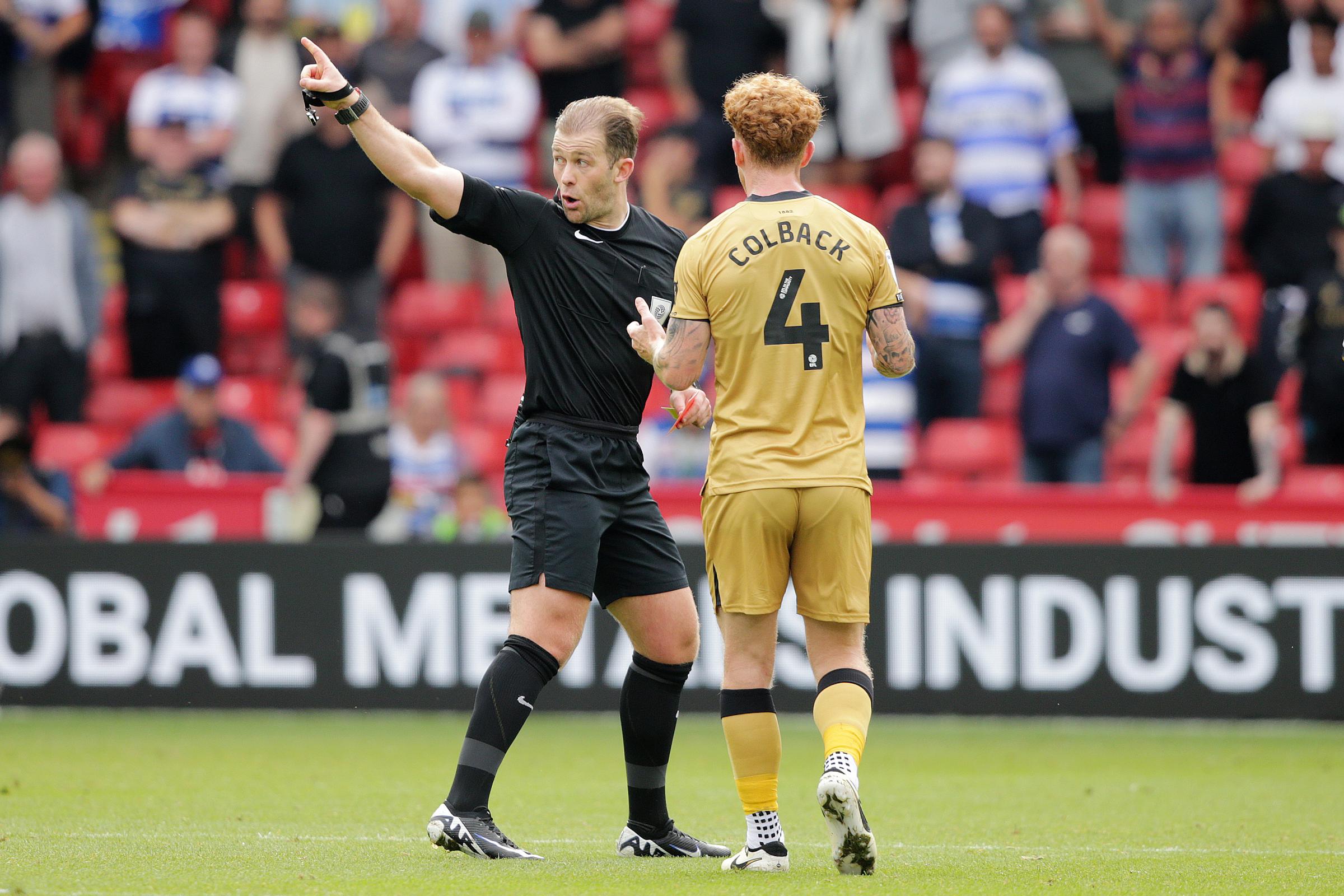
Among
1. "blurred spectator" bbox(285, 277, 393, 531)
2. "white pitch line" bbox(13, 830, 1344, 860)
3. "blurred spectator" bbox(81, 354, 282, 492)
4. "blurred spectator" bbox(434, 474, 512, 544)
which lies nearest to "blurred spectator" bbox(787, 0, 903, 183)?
"blurred spectator" bbox(285, 277, 393, 531)

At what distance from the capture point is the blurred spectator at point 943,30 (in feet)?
46.2

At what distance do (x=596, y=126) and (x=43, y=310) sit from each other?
894cm

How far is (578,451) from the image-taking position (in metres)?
5.60

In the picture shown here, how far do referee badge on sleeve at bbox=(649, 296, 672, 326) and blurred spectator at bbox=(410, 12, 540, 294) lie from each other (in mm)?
8164

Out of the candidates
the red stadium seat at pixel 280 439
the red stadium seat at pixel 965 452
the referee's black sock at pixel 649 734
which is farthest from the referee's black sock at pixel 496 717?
the red stadium seat at pixel 280 439

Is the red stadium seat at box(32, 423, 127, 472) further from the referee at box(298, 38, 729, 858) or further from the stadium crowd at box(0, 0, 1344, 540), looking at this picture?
the referee at box(298, 38, 729, 858)

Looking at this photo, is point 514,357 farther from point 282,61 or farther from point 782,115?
point 782,115

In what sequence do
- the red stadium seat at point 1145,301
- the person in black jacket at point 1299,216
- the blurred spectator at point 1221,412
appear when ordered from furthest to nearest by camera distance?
the red stadium seat at point 1145,301, the person in black jacket at point 1299,216, the blurred spectator at point 1221,412

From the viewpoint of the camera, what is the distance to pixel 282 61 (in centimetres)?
1423

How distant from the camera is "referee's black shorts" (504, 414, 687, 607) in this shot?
18.1 ft

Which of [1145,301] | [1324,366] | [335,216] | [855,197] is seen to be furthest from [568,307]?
[1145,301]

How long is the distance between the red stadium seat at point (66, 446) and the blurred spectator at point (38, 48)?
114 inches

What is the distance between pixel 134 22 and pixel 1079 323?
8.38m

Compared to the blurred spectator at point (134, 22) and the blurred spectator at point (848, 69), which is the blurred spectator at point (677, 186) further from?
the blurred spectator at point (134, 22)
